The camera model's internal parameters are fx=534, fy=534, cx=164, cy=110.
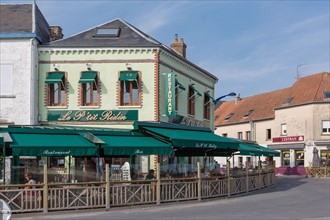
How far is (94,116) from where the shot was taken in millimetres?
25984

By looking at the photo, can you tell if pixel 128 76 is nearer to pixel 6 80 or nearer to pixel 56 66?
pixel 56 66

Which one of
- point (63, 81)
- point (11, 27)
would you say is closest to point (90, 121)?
point (63, 81)

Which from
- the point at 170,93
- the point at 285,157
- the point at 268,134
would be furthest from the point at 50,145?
the point at 268,134

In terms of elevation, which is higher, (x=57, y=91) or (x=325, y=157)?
(x=57, y=91)

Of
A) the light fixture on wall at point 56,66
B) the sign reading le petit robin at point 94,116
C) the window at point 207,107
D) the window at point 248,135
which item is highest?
the light fixture on wall at point 56,66

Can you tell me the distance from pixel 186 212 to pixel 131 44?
11455 millimetres

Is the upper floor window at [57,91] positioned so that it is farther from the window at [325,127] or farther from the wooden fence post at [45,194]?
the window at [325,127]

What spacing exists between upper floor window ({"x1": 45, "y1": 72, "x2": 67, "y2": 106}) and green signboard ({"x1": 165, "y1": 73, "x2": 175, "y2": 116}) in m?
5.01

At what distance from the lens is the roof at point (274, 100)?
49500mm

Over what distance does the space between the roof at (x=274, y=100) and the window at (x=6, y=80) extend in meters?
30.4

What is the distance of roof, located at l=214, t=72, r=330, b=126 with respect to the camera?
49.5 metres

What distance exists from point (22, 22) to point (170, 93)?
822cm

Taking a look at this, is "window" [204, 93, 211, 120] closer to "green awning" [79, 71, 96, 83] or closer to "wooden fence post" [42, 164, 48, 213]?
"green awning" [79, 71, 96, 83]

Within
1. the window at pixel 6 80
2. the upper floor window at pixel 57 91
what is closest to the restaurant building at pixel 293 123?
the upper floor window at pixel 57 91
